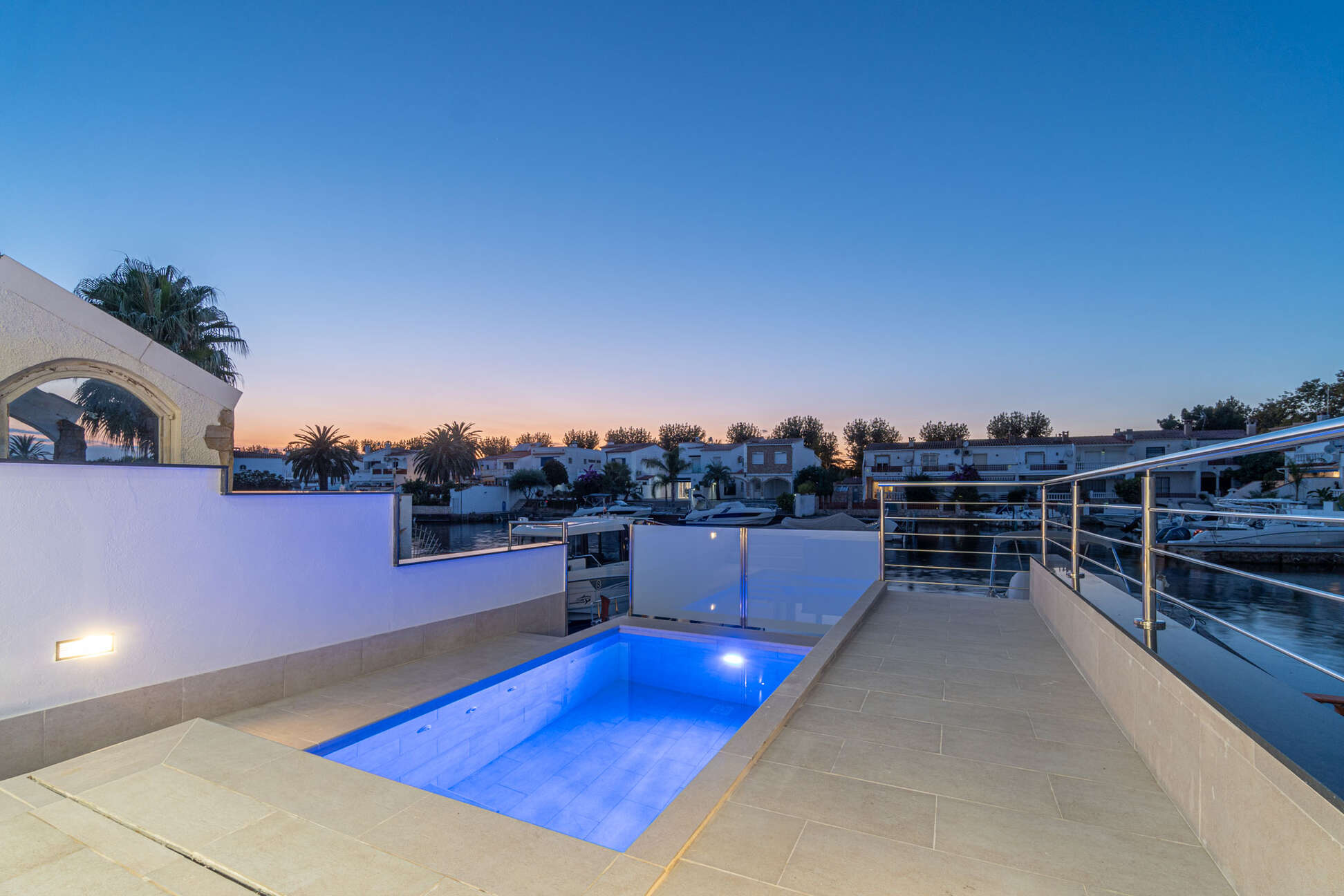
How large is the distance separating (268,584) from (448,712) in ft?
4.76

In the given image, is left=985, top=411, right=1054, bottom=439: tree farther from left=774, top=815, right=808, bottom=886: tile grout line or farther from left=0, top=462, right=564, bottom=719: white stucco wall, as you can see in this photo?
left=774, top=815, right=808, bottom=886: tile grout line

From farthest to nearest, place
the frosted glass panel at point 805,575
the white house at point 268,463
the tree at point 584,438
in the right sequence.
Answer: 1. the tree at point 584,438
2. the white house at point 268,463
3. the frosted glass panel at point 805,575

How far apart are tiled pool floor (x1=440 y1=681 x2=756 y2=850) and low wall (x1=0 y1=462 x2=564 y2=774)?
1384mm

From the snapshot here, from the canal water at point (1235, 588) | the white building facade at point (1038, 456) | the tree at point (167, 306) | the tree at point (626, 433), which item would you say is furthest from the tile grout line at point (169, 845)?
the tree at point (626, 433)

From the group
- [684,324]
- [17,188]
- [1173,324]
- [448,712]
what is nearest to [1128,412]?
[1173,324]

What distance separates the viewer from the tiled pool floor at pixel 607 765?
356cm

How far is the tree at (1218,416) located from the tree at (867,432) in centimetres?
1988

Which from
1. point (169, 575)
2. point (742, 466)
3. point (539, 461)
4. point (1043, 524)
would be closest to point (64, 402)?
point (169, 575)

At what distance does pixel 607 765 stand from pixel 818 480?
36.5 meters

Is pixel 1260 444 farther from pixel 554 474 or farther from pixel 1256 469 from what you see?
pixel 554 474

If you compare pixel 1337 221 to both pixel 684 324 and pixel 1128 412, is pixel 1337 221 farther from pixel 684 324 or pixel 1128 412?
pixel 1128 412

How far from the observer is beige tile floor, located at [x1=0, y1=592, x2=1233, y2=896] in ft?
5.59

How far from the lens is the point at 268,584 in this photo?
3.84 meters

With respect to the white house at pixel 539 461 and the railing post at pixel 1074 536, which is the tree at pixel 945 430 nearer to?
the white house at pixel 539 461
